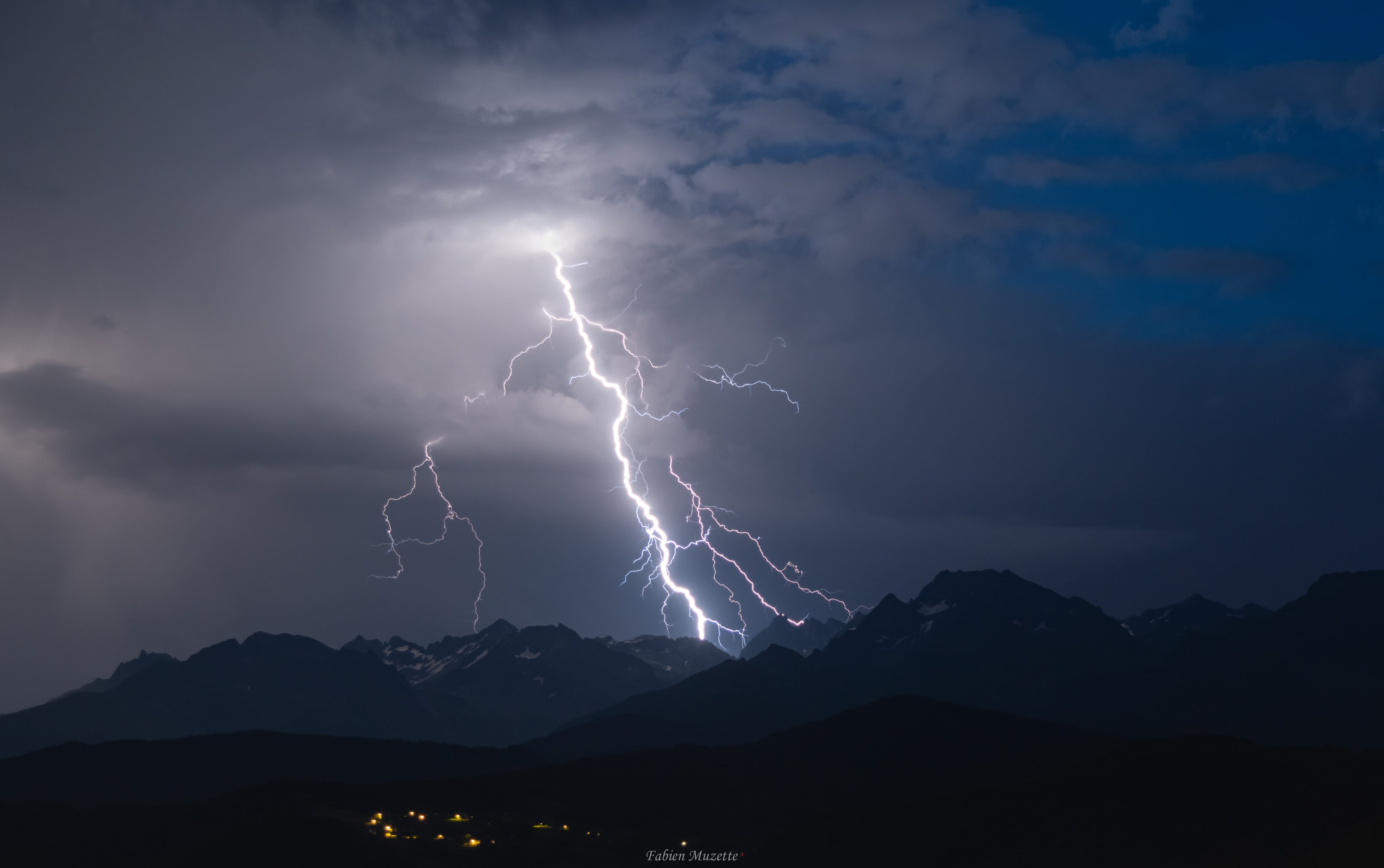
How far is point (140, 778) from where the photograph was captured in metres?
157

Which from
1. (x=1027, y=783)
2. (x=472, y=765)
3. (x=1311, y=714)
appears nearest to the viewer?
(x=1027, y=783)

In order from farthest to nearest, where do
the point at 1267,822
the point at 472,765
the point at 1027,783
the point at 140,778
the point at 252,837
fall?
the point at 472,765 < the point at 140,778 < the point at 1027,783 < the point at 252,837 < the point at 1267,822

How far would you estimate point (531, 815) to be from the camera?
4395 inches

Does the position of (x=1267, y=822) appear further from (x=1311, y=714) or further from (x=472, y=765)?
(x=1311, y=714)

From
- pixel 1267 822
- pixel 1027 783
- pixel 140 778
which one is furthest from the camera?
pixel 140 778

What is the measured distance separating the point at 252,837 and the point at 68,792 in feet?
281

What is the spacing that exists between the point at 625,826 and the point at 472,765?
74.2m

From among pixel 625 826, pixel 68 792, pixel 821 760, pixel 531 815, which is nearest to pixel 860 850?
pixel 625 826

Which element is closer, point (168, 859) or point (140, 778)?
point (168, 859)

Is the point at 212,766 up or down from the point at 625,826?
up

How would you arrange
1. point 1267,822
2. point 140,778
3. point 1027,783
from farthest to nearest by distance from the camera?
point 140,778
point 1027,783
point 1267,822

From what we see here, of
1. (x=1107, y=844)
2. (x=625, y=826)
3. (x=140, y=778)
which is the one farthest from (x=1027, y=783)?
(x=140, y=778)

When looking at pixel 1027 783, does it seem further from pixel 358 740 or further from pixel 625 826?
pixel 358 740

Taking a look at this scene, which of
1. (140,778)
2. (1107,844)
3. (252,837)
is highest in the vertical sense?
(140,778)
